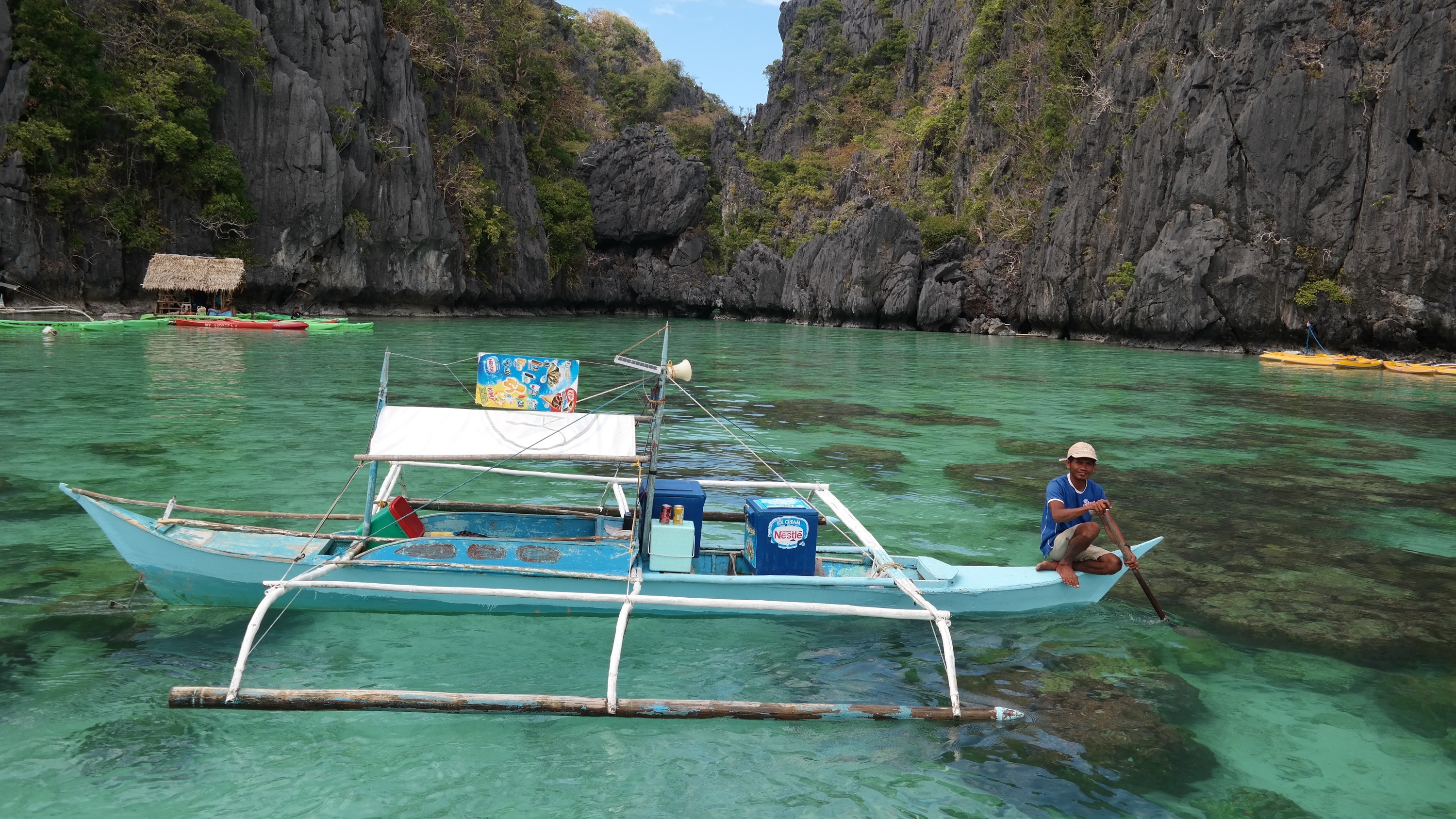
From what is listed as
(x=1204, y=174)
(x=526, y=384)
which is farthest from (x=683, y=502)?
(x=1204, y=174)

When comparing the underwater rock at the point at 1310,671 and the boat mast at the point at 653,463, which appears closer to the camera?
the underwater rock at the point at 1310,671

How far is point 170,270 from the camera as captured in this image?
3716 cm

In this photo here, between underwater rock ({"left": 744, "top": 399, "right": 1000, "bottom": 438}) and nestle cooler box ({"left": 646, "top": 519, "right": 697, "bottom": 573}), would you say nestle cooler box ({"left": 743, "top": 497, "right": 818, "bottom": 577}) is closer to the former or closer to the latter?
nestle cooler box ({"left": 646, "top": 519, "right": 697, "bottom": 573})

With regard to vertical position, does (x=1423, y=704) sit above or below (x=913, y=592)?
below

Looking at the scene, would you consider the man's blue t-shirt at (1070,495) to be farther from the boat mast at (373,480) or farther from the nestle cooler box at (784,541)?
the boat mast at (373,480)

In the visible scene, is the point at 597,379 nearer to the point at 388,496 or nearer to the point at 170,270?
the point at 388,496

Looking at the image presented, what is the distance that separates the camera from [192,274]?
37.6 m

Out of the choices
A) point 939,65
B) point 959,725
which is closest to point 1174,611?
point 959,725

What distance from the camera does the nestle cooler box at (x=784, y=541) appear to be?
762 centimetres

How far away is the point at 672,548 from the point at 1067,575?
3.31 metres

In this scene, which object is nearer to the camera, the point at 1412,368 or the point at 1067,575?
the point at 1067,575

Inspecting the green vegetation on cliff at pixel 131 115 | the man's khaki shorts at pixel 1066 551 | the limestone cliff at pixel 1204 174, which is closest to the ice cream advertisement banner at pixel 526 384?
the man's khaki shorts at pixel 1066 551

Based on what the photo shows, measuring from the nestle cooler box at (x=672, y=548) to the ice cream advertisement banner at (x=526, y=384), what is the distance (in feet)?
4.99

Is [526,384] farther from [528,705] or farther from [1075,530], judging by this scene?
[1075,530]
